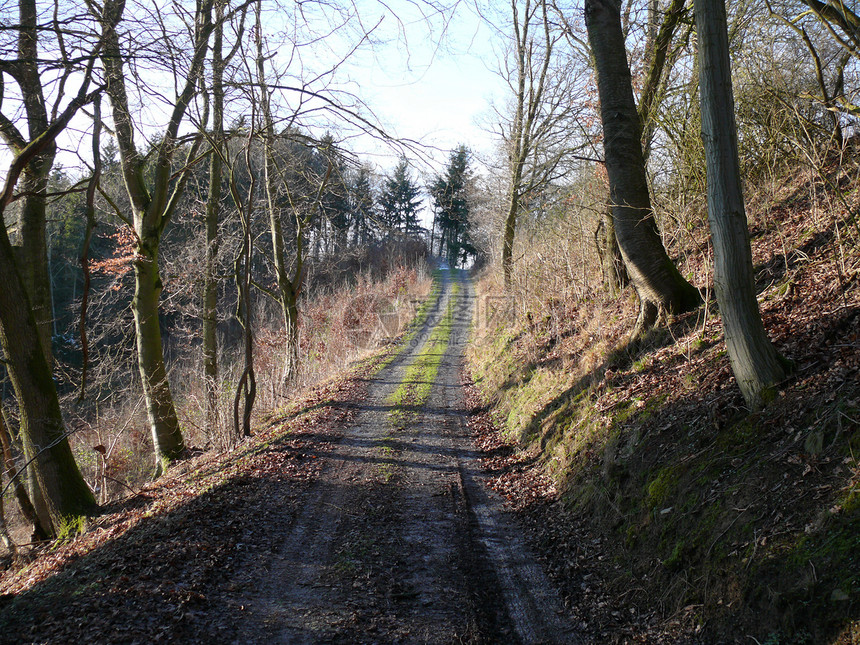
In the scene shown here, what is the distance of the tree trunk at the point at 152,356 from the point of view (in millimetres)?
9039

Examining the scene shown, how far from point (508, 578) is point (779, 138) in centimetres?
694

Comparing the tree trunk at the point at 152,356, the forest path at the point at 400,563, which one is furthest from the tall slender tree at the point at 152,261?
the forest path at the point at 400,563

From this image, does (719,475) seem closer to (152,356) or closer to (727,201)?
(727,201)

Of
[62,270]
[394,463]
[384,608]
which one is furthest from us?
[62,270]

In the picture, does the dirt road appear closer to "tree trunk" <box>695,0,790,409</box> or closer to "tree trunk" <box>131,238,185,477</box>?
"tree trunk" <box>131,238,185,477</box>

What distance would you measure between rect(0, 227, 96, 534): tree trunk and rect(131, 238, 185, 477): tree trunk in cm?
290

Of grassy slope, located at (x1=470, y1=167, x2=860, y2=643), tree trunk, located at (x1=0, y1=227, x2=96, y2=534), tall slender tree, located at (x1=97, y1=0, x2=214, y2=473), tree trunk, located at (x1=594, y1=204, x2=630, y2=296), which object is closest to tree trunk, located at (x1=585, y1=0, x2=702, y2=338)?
grassy slope, located at (x1=470, y1=167, x2=860, y2=643)

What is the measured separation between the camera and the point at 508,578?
162 inches

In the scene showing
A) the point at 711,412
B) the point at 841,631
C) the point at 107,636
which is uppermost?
the point at 711,412

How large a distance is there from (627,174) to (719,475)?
402 centimetres

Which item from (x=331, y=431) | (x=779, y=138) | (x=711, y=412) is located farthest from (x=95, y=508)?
(x=779, y=138)

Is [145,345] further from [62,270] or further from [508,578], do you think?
[62,270]

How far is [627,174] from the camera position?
6344 millimetres

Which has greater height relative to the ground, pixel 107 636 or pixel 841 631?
pixel 841 631
